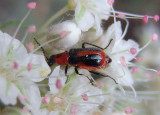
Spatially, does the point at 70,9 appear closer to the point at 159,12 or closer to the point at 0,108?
the point at 0,108

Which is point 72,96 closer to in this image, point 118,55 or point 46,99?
point 46,99

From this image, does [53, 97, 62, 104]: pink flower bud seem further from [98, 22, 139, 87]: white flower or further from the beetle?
[98, 22, 139, 87]: white flower

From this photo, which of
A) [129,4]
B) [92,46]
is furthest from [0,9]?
[92,46]

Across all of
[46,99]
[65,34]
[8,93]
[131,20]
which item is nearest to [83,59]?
[65,34]

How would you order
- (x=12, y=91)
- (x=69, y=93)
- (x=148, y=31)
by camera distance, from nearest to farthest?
(x=12, y=91)
(x=69, y=93)
(x=148, y=31)

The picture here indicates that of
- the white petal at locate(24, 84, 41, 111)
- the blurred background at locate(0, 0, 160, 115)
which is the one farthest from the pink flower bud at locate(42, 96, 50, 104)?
the blurred background at locate(0, 0, 160, 115)

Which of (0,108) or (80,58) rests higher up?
(80,58)

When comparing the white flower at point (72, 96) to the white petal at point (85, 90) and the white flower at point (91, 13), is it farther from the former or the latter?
the white flower at point (91, 13)
